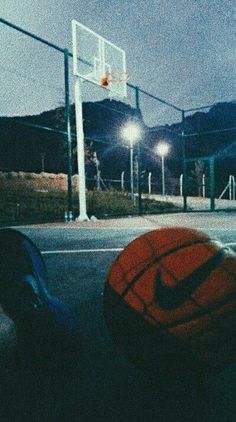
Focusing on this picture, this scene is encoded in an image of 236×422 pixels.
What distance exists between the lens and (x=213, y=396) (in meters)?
1.23

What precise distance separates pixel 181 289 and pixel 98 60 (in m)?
11.0

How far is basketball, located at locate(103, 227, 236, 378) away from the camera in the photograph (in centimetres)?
121

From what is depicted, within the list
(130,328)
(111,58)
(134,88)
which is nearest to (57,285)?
(130,328)

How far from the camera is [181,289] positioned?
4.08ft

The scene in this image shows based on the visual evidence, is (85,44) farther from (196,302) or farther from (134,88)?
(196,302)

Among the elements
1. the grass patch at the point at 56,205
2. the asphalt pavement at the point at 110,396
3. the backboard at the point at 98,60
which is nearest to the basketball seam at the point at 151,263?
the asphalt pavement at the point at 110,396

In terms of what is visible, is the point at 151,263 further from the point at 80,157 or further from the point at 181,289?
the point at 80,157

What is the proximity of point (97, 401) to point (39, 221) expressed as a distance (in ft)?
30.3

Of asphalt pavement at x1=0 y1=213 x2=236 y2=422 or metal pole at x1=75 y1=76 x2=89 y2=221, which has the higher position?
metal pole at x1=75 y1=76 x2=89 y2=221

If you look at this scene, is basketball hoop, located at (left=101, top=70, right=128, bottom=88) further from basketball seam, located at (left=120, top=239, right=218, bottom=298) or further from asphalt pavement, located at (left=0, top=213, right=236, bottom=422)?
basketball seam, located at (left=120, top=239, right=218, bottom=298)

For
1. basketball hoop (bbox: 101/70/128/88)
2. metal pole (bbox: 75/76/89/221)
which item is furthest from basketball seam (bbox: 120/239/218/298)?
basketball hoop (bbox: 101/70/128/88)

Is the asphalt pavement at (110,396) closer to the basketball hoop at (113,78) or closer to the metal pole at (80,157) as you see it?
the metal pole at (80,157)

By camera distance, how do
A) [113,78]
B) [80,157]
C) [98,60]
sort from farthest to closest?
1. [113,78]
2. [98,60]
3. [80,157]

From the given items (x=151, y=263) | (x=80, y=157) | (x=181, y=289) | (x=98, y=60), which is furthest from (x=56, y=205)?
(x=181, y=289)
